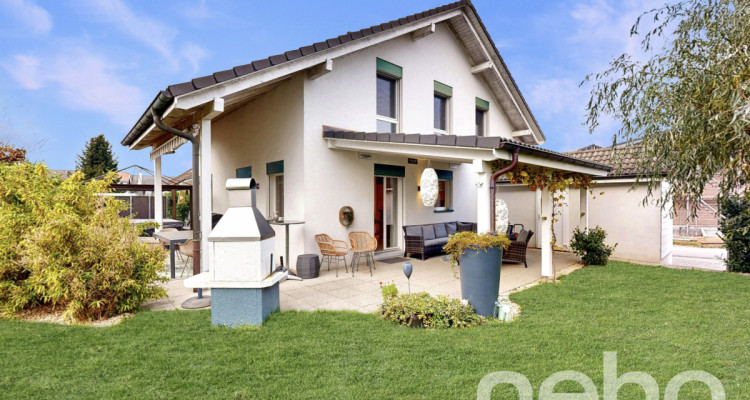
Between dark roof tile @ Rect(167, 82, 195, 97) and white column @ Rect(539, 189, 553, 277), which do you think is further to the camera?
white column @ Rect(539, 189, 553, 277)

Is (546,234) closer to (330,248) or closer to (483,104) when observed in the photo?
(330,248)

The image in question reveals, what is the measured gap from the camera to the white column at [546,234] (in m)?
7.11

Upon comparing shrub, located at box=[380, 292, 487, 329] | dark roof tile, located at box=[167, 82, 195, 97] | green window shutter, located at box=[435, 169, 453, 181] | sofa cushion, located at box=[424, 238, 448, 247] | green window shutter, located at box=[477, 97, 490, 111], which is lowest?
shrub, located at box=[380, 292, 487, 329]

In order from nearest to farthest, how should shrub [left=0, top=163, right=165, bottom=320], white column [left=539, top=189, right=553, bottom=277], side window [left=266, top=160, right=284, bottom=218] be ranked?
shrub [left=0, top=163, right=165, bottom=320], white column [left=539, top=189, right=553, bottom=277], side window [left=266, top=160, right=284, bottom=218]

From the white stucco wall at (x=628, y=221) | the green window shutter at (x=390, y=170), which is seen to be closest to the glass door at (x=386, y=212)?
the green window shutter at (x=390, y=170)

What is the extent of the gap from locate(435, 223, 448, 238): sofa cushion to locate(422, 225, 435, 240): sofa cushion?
0.18 m

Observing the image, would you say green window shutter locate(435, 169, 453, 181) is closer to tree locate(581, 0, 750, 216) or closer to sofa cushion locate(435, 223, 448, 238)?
sofa cushion locate(435, 223, 448, 238)

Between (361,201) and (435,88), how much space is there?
4492mm

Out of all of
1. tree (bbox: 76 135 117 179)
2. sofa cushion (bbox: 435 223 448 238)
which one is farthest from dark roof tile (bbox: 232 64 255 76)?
tree (bbox: 76 135 117 179)

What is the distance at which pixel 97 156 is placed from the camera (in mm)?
26125

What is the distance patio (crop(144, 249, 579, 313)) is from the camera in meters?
5.26

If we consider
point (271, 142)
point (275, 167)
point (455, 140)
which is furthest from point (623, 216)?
point (271, 142)

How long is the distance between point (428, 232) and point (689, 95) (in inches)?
240

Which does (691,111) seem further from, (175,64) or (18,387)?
(175,64)
